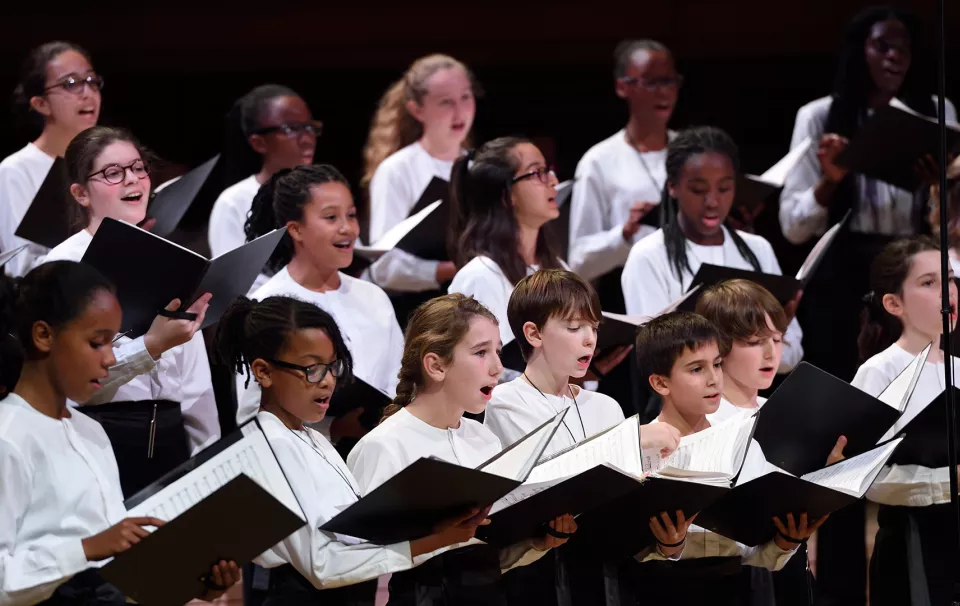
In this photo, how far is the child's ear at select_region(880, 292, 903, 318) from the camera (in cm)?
375

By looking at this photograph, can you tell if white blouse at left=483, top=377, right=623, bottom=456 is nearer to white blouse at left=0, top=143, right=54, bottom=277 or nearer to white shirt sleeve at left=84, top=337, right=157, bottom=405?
white shirt sleeve at left=84, top=337, right=157, bottom=405

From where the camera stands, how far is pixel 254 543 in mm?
2273

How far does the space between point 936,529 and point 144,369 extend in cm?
201

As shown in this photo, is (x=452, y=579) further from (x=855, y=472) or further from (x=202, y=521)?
(x=855, y=472)

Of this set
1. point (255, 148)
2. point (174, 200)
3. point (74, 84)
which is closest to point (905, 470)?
point (174, 200)

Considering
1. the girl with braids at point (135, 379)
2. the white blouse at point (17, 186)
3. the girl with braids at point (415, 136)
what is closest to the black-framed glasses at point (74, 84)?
the white blouse at point (17, 186)

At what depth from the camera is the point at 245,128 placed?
4.59 meters

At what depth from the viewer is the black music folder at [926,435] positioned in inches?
127

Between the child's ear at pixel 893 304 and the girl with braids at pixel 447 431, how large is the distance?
134cm

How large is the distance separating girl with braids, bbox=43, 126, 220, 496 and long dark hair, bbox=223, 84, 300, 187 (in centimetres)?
115

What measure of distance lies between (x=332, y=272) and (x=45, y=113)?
1.03 metres

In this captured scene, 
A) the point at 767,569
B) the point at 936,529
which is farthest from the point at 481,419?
the point at 936,529

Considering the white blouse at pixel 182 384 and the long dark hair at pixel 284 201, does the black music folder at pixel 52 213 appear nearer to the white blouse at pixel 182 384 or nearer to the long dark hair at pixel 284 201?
the white blouse at pixel 182 384

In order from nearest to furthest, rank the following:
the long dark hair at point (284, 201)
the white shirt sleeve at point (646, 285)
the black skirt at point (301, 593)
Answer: the black skirt at point (301, 593)
the long dark hair at point (284, 201)
the white shirt sleeve at point (646, 285)
